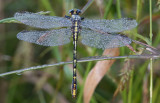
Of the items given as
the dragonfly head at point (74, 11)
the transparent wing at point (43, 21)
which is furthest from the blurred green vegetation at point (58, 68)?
the transparent wing at point (43, 21)

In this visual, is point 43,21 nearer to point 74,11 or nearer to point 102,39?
point 74,11

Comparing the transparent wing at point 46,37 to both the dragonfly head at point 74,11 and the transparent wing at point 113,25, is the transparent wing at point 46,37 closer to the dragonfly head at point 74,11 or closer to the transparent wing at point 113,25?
the dragonfly head at point 74,11

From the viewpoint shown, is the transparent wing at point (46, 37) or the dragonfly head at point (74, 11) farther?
the dragonfly head at point (74, 11)

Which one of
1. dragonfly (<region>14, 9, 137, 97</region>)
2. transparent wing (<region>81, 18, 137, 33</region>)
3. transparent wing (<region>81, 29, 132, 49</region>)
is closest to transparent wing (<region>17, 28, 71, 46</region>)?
dragonfly (<region>14, 9, 137, 97</region>)

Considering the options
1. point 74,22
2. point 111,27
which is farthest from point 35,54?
point 111,27

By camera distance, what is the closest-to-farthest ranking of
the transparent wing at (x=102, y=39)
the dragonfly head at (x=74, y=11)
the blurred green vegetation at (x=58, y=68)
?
the transparent wing at (x=102, y=39), the dragonfly head at (x=74, y=11), the blurred green vegetation at (x=58, y=68)

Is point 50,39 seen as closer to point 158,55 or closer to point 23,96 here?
point 158,55

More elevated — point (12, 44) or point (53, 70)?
point (12, 44)
